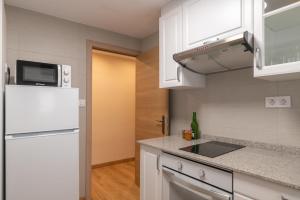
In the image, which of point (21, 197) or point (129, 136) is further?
point (129, 136)

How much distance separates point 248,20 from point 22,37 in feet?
7.18

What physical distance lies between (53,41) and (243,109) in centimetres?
219

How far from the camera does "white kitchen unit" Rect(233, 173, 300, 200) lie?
34.5 inches

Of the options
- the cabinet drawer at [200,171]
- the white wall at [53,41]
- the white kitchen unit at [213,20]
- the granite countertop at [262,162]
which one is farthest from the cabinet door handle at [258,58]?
the white wall at [53,41]

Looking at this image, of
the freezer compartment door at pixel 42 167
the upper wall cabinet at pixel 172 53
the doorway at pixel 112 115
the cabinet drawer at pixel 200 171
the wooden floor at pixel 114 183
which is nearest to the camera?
the cabinet drawer at pixel 200 171

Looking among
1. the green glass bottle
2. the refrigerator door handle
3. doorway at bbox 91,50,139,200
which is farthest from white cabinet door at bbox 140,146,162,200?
doorway at bbox 91,50,139,200

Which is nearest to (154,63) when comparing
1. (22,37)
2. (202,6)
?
(202,6)

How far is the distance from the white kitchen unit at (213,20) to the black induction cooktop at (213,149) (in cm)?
89

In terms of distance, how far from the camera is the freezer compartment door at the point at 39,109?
5.05ft

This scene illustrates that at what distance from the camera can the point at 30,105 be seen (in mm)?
1617

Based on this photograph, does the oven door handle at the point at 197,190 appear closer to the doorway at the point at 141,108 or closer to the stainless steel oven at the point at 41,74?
the doorway at the point at 141,108

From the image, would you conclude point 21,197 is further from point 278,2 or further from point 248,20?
point 278,2

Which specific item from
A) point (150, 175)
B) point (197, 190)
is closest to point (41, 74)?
point (150, 175)

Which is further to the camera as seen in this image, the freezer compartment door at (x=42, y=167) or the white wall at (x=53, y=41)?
the white wall at (x=53, y=41)
